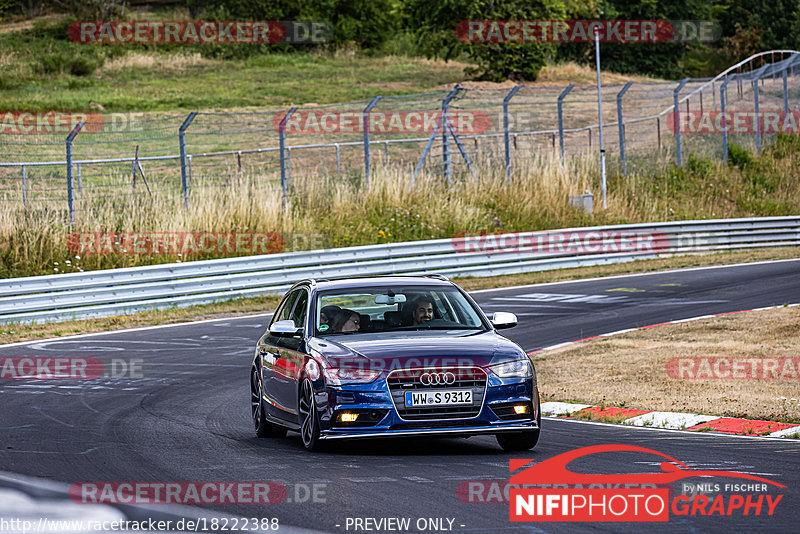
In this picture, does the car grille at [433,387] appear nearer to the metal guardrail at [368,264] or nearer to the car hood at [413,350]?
the car hood at [413,350]

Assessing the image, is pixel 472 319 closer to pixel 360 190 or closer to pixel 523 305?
pixel 523 305

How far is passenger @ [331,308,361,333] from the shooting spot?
9.86 meters

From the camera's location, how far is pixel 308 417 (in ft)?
30.3

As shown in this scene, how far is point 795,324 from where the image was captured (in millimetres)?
17344

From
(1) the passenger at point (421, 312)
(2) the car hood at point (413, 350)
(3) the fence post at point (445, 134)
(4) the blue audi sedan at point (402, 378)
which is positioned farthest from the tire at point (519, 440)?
(3) the fence post at point (445, 134)

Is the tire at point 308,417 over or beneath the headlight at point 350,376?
beneath

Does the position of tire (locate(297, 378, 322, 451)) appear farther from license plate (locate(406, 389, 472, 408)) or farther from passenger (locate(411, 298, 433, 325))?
passenger (locate(411, 298, 433, 325))

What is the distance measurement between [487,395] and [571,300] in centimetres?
1395

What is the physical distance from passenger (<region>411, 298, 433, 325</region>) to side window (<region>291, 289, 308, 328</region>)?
3.19 ft

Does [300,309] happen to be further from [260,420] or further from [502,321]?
[502,321]

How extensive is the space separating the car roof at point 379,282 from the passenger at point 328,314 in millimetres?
216

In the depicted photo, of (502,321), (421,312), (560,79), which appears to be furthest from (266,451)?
(560,79)

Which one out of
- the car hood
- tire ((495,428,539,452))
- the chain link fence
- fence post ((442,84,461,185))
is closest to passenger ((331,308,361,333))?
the car hood

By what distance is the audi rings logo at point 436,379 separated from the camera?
884cm
